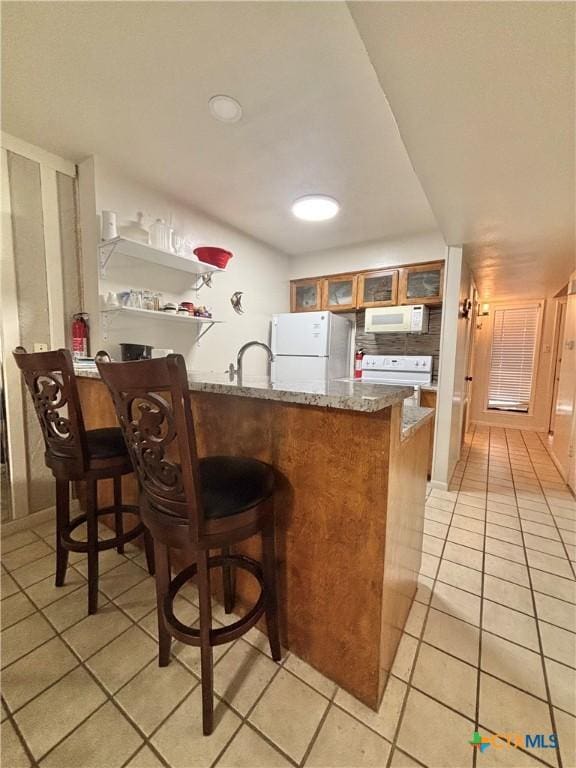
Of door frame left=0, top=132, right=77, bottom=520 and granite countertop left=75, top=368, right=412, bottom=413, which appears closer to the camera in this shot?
granite countertop left=75, top=368, right=412, bottom=413

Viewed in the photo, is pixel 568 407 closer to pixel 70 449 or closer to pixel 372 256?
pixel 372 256

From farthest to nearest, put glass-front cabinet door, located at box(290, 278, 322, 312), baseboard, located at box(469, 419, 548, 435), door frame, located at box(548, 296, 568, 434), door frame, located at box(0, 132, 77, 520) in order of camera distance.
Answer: baseboard, located at box(469, 419, 548, 435), door frame, located at box(548, 296, 568, 434), glass-front cabinet door, located at box(290, 278, 322, 312), door frame, located at box(0, 132, 77, 520)

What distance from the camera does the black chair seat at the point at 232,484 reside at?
925 millimetres

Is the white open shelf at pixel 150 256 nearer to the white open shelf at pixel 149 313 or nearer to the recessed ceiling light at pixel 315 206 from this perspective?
the white open shelf at pixel 149 313

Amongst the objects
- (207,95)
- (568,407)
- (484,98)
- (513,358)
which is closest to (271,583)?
(484,98)

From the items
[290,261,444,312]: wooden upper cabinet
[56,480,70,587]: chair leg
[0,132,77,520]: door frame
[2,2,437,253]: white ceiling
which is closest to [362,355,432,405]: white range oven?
[290,261,444,312]: wooden upper cabinet

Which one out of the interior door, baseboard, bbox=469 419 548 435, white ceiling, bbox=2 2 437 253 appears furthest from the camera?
baseboard, bbox=469 419 548 435

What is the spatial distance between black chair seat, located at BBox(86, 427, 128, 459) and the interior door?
3787mm

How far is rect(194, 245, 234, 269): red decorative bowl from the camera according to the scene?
2631mm

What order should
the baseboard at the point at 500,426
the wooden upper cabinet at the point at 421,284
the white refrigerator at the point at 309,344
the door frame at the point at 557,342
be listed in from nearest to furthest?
the wooden upper cabinet at the point at 421,284
the white refrigerator at the point at 309,344
the door frame at the point at 557,342
the baseboard at the point at 500,426

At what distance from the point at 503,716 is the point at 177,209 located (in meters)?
3.53

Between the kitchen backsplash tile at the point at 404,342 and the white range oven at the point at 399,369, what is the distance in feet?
0.78

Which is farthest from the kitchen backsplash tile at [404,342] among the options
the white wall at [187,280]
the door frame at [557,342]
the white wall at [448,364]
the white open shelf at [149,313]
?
the door frame at [557,342]

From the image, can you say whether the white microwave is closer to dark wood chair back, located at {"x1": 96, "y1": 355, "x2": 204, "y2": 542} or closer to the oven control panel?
the oven control panel
